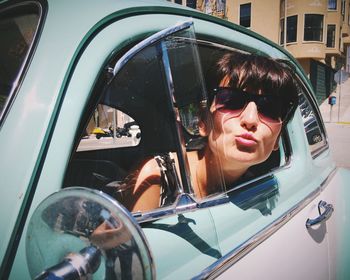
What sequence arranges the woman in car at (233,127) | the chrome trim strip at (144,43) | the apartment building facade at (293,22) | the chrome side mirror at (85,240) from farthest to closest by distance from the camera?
the apartment building facade at (293,22), the woman in car at (233,127), the chrome trim strip at (144,43), the chrome side mirror at (85,240)

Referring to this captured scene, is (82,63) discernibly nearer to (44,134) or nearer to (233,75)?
(44,134)

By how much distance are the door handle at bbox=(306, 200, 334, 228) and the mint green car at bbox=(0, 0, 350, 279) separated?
0.01 m

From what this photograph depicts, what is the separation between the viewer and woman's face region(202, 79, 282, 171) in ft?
4.08

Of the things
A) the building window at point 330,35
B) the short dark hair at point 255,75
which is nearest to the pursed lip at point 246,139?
the short dark hair at point 255,75

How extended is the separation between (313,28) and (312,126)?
24.0 m

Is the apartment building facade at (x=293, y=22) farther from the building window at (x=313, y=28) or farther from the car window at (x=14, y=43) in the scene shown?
the car window at (x=14, y=43)

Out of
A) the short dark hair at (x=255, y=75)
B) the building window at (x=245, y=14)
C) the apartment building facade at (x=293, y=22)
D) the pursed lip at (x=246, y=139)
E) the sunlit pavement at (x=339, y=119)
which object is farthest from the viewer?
the building window at (x=245, y=14)

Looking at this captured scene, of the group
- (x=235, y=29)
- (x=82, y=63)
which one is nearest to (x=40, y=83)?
(x=82, y=63)

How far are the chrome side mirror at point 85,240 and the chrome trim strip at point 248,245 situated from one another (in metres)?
0.38

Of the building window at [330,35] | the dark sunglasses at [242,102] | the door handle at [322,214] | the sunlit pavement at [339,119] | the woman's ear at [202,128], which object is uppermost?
the building window at [330,35]

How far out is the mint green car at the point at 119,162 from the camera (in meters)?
0.64

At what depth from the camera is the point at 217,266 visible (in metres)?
0.98

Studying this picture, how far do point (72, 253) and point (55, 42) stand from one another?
530 millimetres

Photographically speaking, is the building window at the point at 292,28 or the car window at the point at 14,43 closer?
the car window at the point at 14,43
